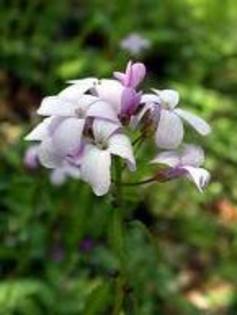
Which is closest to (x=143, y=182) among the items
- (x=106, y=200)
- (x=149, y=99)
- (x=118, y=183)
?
(x=118, y=183)

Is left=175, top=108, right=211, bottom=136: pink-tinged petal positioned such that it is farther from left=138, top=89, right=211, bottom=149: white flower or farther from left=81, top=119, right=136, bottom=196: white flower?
left=81, top=119, right=136, bottom=196: white flower

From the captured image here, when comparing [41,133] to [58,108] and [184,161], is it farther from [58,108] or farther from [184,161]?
[184,161]

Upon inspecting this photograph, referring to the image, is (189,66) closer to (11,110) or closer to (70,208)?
(11,110)

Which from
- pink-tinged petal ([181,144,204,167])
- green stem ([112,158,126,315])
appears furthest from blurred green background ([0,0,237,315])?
pink-tinged petal ([181,144,204,167])

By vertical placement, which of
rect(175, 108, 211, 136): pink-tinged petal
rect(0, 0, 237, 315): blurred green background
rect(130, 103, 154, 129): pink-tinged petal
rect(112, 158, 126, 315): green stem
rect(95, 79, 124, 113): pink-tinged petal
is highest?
rect(95, 79, 124, 113): pink-tinged petal

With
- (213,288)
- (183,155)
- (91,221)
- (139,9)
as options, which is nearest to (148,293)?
(91,221)

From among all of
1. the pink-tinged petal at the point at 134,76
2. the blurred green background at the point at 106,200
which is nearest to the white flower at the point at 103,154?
the pink-tinged petal at the point at 134,76
